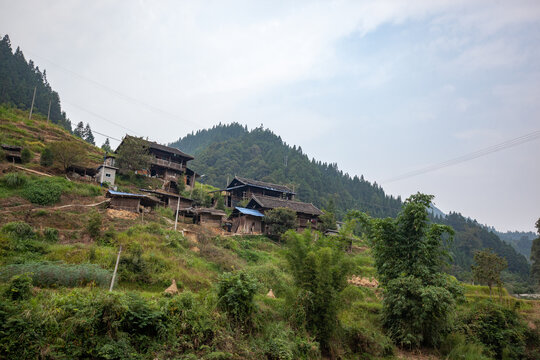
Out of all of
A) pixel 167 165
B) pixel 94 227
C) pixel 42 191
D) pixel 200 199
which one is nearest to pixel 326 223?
pixel 200 199

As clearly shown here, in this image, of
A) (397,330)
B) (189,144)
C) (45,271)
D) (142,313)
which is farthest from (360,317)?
(189,144)

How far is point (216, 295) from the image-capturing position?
920cm

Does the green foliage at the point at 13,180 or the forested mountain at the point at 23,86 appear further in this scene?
the forested mountain at the point at 23,86

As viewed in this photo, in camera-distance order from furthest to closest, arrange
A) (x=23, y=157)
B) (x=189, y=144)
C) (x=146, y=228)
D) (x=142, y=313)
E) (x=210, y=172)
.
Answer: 1. (x=189, y=144)
2. (x=210, y=172)
3. (x=23, y=157)
4. (x=146, y=228)
5. (x=142, y=313)

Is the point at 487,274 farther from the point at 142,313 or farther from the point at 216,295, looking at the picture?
the point at 142,313

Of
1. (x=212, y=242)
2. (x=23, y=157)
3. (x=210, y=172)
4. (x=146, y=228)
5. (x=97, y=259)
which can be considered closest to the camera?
(x=97, y=259)

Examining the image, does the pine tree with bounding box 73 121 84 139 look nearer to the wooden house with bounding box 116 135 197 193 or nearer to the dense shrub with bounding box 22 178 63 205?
the wooden house with bounding box 116 135 197 193

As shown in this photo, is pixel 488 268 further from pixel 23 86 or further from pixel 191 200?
pixel 23 86

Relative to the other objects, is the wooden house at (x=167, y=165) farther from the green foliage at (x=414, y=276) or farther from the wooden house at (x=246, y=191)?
the green foliage at (x=414, y=276)

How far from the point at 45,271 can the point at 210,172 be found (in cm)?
6681

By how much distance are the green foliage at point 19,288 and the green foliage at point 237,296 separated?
16.1 feet

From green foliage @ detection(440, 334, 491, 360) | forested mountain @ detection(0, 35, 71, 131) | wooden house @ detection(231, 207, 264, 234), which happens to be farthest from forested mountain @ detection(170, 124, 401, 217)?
green foliage @ detection(440, 334, 491, 360)

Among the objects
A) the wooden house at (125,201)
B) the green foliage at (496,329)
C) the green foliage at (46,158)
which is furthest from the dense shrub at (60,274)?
the green foliage at (46,158)

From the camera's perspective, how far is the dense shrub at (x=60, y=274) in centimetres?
1085
